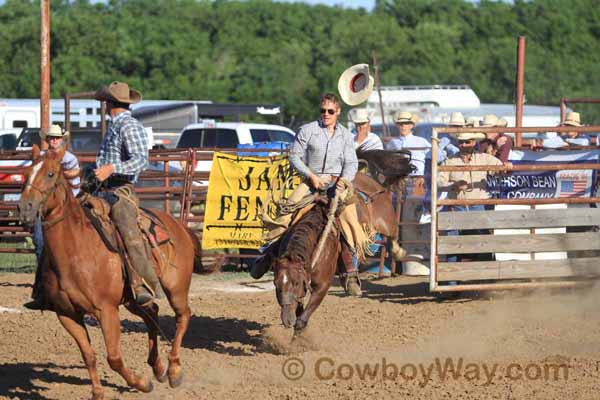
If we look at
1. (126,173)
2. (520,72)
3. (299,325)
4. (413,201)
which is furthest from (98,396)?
(413,201)

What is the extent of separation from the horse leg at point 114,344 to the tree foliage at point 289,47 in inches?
1420

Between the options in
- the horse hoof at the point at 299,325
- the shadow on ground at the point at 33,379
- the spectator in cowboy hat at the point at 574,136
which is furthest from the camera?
the spectator in cowboy hat at the point at 574,136

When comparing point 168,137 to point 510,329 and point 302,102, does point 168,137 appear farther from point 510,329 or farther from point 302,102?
point 302,102

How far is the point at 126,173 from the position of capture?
745cm

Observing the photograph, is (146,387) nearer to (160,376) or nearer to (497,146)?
(160,376)

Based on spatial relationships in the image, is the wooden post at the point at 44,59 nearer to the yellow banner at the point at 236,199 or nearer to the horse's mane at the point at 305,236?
the yellow banner at the point at 236,199

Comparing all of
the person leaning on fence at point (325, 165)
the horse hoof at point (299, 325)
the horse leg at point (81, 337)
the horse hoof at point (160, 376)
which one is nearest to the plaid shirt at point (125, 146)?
the horse leg at point (81, 337)

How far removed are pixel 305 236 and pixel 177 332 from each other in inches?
57.0

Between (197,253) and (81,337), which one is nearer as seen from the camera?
(81,337)

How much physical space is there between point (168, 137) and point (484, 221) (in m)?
15.0

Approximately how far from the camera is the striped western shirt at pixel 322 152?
901cm

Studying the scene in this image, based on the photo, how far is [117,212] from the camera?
24.1 ft

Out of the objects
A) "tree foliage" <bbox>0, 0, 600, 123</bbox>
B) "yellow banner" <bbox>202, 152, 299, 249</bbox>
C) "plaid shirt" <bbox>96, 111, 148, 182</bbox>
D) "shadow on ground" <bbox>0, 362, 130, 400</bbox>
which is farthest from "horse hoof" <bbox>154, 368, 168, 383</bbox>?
"tree foliage" <bbox>0, 0, 600, 123</bbox>

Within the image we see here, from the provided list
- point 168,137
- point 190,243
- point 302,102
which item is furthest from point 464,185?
point 302,102
